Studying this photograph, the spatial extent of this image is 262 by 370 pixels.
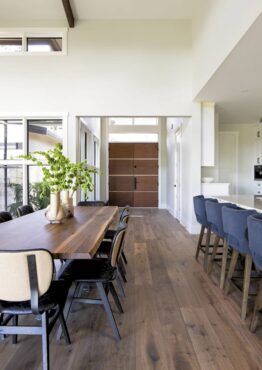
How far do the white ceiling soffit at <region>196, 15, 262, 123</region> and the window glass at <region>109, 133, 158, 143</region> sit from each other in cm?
363

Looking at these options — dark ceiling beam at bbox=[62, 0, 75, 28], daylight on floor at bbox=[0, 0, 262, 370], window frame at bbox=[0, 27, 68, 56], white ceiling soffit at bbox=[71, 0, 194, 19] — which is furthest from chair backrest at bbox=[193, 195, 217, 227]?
dark ceiling beam at bbox=[62, 0, 75, 28]

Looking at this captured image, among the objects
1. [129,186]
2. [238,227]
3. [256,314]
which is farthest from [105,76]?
[129,186]

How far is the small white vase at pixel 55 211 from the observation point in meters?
2.52

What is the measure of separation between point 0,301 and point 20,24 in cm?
558

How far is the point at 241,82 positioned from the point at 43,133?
3743mm

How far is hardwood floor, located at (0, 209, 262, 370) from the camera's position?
1729 millimetres

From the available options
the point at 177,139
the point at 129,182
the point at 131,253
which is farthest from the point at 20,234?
the point at 129,182

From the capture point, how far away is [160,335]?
203 centimetres

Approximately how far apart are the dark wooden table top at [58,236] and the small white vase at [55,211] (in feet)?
0.22

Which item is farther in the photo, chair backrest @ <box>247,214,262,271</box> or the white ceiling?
the white ceiling

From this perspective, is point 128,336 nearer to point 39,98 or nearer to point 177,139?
point 39,98

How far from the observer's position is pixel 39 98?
5.42 metres

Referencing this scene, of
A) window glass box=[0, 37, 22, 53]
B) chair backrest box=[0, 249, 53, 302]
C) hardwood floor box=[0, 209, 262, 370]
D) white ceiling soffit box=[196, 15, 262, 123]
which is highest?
window glass box=[0, 37, 22, 53]

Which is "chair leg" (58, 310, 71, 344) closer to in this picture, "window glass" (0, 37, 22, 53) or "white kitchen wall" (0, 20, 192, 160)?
"white kitchen wall" (0, 20, 192, 160)
